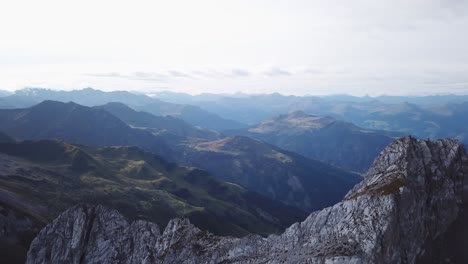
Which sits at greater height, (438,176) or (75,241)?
(438,176)

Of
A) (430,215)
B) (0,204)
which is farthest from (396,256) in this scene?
(0,204)

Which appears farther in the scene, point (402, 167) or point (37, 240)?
point (37, 240)

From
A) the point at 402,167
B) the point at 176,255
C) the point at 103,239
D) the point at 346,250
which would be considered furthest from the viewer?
the point at 103,239

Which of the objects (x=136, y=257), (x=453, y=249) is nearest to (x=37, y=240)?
(x=136, y=257)

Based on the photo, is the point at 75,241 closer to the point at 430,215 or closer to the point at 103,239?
the point at 103,239

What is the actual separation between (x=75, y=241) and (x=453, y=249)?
3430 inches

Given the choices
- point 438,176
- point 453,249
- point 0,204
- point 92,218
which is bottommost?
point 0,204

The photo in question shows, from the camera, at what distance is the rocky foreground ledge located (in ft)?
213

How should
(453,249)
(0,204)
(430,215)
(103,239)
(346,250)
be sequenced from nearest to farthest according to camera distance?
(346,250)
(453,249)
(430,215)
(103,239)
(0,204)

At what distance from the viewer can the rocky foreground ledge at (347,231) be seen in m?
64.9

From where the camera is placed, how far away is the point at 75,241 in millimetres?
106000

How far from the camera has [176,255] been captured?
93.1m

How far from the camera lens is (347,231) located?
219ft

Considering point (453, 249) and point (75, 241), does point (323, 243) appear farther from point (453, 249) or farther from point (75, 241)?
point (75, 241)
